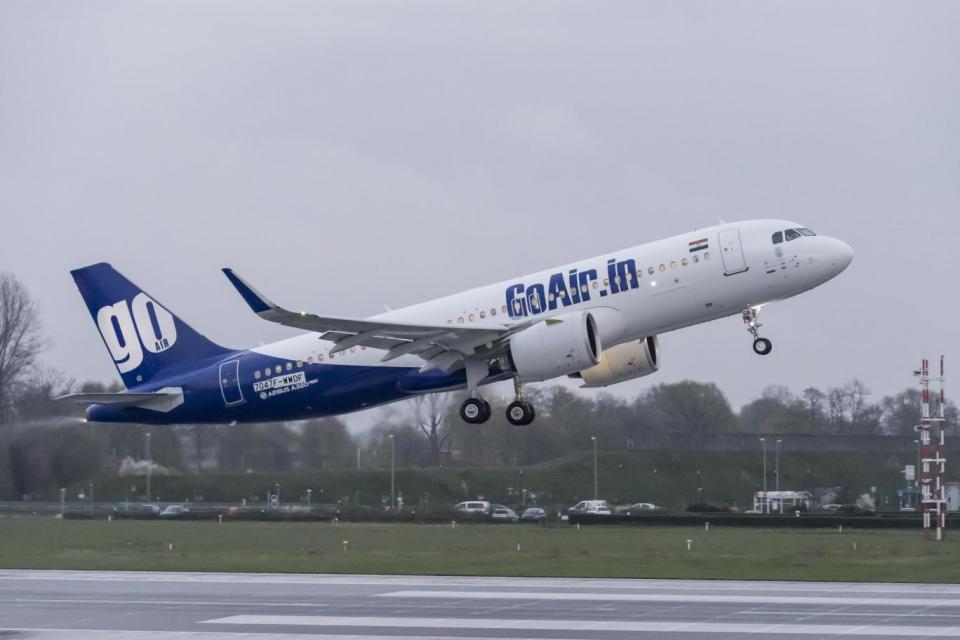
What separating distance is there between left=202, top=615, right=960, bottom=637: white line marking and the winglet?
10.6m

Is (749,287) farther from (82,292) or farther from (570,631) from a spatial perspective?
(82,292)

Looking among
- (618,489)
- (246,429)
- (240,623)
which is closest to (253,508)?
(246,429)

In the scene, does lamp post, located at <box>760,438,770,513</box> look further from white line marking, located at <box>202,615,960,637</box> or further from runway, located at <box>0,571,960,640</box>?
white line marking, located at <box>202,615,960,637</box>

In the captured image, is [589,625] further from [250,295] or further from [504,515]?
[504,515]

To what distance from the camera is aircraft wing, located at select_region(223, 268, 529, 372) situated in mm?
40781

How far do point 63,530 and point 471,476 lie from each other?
89.9ft

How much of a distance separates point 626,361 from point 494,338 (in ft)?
16.7

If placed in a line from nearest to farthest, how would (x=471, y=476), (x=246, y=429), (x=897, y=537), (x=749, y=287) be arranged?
(x=749, y=287), (x=897, y=537), (x=246, y=429), (x=471, y=476)

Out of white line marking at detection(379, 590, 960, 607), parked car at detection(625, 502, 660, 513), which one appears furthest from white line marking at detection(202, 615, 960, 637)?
parked car at detection(625, 502, 660, 513)

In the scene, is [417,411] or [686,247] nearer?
[686,247]

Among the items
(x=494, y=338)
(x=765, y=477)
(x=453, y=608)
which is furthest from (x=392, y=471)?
(x=453, y=608)

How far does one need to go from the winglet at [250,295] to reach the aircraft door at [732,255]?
41.5 ft

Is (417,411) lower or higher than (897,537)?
higher

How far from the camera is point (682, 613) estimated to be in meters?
32.6
